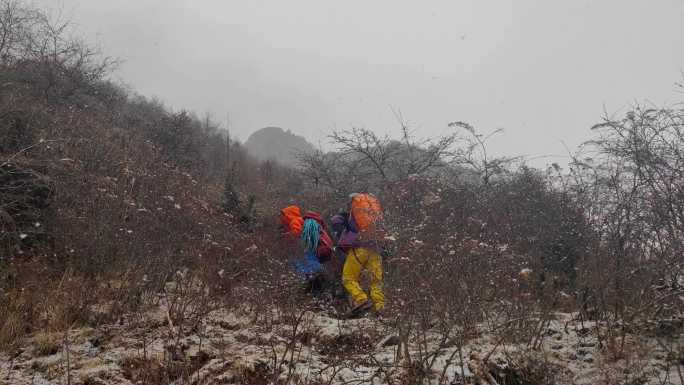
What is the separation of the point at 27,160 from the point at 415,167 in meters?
7.59

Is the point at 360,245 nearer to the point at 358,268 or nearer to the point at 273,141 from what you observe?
the point at 358,268

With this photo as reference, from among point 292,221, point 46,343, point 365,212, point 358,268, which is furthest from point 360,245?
point 46,343

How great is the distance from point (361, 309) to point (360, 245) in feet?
2.55

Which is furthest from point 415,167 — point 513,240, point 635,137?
point 635,137

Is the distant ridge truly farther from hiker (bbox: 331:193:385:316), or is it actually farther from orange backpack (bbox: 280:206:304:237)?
hiker (bbox: 331:193:385:316)

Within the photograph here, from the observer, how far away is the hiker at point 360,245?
14.5 feet

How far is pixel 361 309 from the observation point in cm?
439

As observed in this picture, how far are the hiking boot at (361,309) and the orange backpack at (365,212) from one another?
0.83m

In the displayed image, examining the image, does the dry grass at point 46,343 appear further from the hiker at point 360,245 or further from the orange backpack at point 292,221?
the orange backpack at point 292,221

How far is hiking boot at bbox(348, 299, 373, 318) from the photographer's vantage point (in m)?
4.34

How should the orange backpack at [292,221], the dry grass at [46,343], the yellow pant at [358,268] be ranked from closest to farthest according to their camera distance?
the dry grass at [46,343] < the yellow pant at [358,268] < the orange backpack at [292,221]

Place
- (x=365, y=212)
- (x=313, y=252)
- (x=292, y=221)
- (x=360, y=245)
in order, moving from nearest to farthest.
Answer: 1. (x=365, y=212)
2. (x=360, y=245)
3. (x=313, y=252)
4. (x=292, y=221)

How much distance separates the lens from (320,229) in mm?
5531

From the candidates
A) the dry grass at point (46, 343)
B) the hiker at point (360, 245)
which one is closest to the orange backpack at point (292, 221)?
the hiker at point (360, 245)
